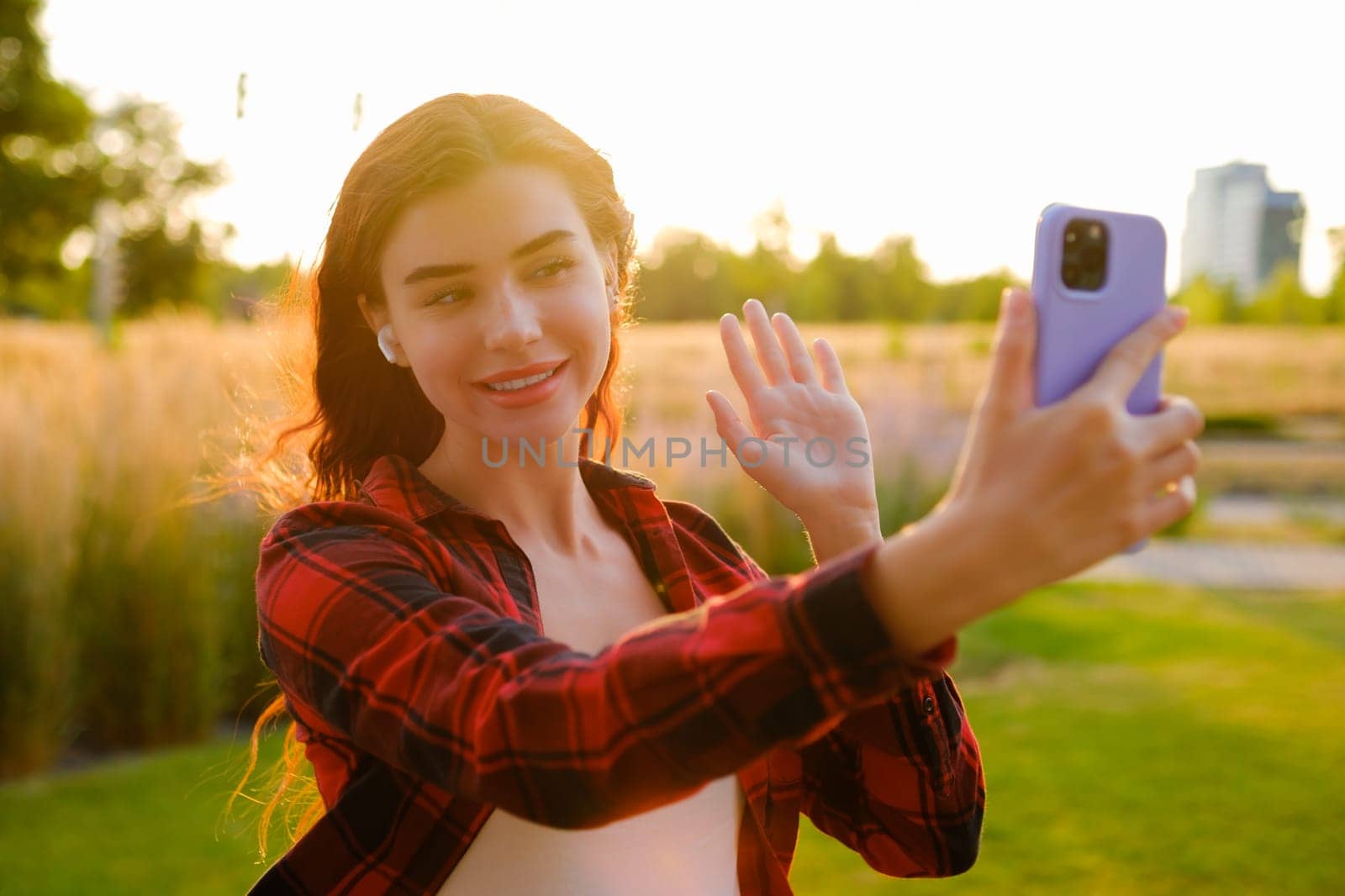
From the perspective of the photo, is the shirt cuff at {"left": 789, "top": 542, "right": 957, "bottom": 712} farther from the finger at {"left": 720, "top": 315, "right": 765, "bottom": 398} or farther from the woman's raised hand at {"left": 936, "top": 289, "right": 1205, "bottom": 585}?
the finger at {"left": 720, "top": 315, "right": 765, "bottom": 398}

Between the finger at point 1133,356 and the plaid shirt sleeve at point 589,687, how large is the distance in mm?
198

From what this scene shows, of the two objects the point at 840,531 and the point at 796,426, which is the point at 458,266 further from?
the point at 840,531

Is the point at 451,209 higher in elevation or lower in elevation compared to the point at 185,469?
higher

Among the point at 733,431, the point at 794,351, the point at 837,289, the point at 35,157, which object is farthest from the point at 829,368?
the point at 837,289

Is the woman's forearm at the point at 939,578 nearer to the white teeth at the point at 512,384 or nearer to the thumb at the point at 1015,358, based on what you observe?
the thumb at the point at 1015,358

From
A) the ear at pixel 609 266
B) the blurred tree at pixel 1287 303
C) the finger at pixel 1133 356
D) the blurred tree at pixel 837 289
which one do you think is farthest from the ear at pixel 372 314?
the blurred tree at pixel 1287 303

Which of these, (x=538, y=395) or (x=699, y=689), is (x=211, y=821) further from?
(x=699, y=689)

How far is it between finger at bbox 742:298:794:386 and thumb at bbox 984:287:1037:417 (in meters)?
0.67

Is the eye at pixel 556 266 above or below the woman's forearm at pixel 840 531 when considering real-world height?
above

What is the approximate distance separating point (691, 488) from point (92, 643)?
3.32 meters

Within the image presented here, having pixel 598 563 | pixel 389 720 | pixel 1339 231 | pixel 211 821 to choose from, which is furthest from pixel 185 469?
pixel 1339 231

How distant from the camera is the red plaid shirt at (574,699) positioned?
829 mm

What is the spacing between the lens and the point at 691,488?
6648mm

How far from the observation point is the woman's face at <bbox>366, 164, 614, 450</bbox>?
4.58ft
